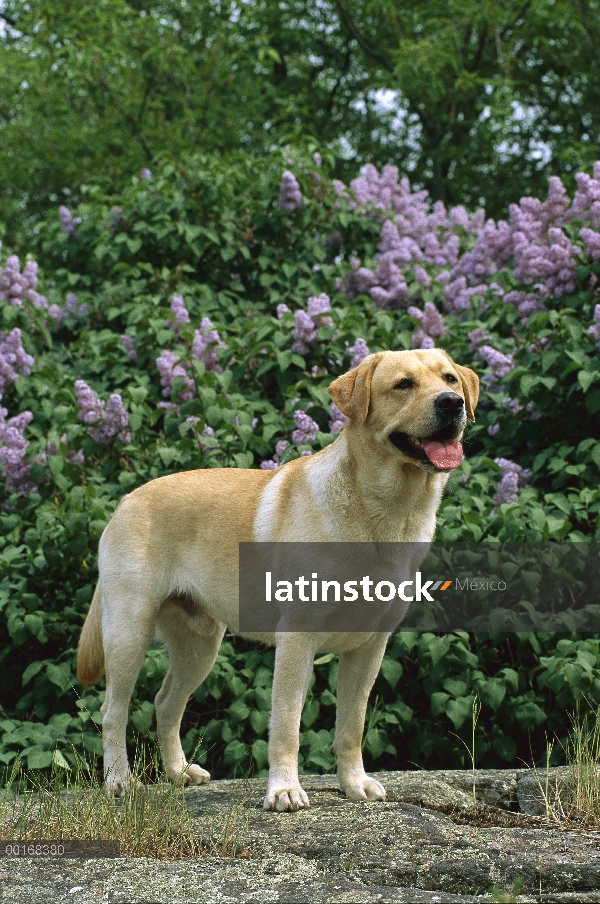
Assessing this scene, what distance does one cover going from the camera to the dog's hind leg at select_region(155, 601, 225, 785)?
462 centimetres

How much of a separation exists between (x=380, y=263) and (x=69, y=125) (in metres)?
6.93

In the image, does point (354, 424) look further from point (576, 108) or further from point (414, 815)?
point (576, 108)

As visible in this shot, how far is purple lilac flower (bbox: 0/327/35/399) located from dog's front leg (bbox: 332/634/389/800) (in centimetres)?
391

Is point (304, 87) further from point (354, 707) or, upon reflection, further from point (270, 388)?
point (354, 707)

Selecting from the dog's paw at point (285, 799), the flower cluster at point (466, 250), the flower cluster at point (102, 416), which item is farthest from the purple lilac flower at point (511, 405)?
the dog's paw at point (285, 799)

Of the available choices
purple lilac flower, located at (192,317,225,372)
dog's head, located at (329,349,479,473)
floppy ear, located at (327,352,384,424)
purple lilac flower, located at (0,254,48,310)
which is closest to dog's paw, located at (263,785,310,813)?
dog's head, located at (329,349,479,473)

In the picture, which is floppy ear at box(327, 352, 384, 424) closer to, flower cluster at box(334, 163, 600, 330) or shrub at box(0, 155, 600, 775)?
shrub at box(0, 155, 600, 775)

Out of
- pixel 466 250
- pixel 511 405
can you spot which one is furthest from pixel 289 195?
pixel 511 405

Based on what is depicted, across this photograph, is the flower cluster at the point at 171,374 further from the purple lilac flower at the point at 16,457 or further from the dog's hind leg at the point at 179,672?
the dog's hind leg at the point at 179,672

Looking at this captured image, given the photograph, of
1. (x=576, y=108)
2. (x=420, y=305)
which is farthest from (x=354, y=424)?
A: (x=576, y=108)

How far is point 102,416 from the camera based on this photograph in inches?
239

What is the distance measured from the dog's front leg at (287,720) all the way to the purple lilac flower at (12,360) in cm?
397

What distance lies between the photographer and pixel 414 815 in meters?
3.56

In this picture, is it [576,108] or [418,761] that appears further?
[576,108]
